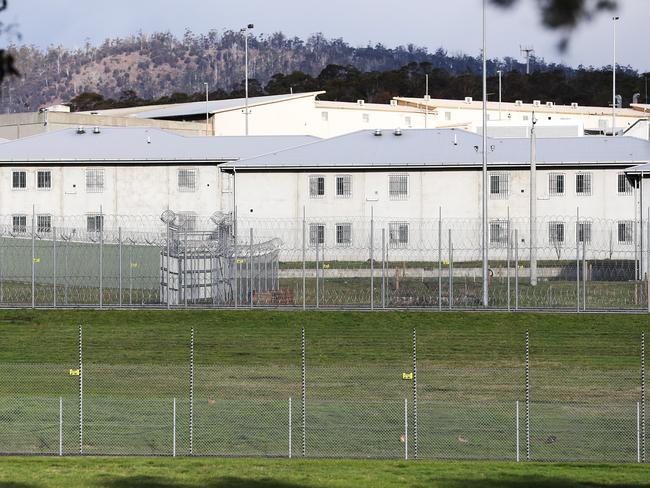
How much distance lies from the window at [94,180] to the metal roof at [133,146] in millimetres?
680

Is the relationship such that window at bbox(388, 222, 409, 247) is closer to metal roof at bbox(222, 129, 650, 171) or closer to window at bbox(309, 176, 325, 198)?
metal roof at bbox(222, 129, 650, 171)

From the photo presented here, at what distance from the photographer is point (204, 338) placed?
122 ft

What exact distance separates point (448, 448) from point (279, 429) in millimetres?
3521

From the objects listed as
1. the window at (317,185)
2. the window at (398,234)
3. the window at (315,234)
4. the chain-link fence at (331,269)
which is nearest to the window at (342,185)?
the window at (317,185)

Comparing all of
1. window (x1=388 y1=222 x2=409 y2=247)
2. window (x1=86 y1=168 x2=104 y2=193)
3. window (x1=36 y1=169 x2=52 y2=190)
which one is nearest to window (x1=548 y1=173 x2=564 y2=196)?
window (x1=388 y1=222 x2=409 y2=247)

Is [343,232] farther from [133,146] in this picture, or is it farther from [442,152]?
[133,146]

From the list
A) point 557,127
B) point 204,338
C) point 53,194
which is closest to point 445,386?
point 204,338

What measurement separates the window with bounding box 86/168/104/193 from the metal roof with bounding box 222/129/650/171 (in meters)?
7.48

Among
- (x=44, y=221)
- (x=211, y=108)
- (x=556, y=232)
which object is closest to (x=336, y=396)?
(x=556, y=232)

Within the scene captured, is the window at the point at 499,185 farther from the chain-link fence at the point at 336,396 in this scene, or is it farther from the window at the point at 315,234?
the chain-link fence at the point at 336,396

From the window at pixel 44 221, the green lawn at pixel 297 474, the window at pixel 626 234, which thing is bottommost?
the green lawn at pixel 297 474

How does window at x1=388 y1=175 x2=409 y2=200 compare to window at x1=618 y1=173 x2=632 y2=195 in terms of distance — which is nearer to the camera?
window at x1=618 y1=173 x2=632 y2=195

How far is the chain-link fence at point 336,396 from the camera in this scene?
26859 millimetres

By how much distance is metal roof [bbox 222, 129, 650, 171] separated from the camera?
6212 centimetres
